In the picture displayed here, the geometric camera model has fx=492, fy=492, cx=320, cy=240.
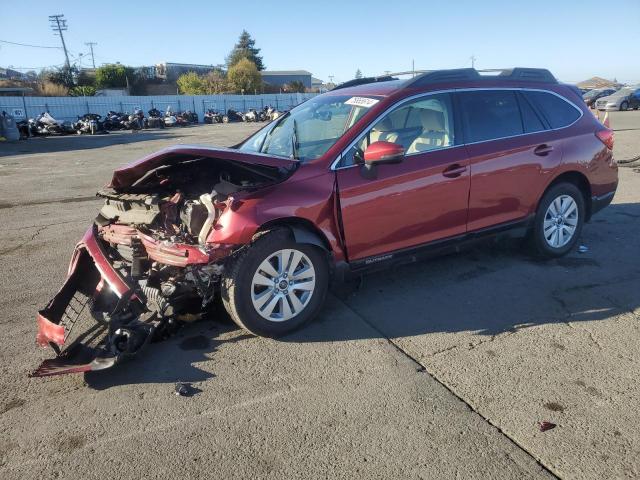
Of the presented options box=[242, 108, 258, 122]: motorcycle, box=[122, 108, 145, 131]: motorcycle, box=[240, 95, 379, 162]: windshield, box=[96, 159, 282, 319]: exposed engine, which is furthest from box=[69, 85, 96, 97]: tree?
box=[96, 159, 282, 319]: exposed engine

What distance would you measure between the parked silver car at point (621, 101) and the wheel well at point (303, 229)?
3734cm

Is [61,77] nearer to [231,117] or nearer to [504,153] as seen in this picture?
[231,117]

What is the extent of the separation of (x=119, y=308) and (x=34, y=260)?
3138 mm

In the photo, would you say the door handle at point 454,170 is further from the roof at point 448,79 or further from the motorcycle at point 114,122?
the motorcycle at point 114,122

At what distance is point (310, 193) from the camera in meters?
3.79

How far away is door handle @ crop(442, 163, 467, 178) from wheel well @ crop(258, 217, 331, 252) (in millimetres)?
1299

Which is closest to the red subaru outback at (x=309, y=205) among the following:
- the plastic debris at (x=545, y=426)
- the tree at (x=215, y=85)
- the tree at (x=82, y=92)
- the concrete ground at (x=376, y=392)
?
the concrete ground at (x=376, y=392)

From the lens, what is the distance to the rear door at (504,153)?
4629mm

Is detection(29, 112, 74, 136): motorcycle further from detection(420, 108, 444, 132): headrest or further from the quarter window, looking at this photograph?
the quarter window

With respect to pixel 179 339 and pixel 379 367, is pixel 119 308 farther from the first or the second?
pixel 379 367

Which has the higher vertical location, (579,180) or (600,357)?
(579,180)

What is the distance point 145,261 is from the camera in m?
3.89

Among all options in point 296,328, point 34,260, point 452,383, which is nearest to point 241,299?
point 296,328

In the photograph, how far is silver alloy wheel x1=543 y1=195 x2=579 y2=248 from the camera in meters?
5.25
